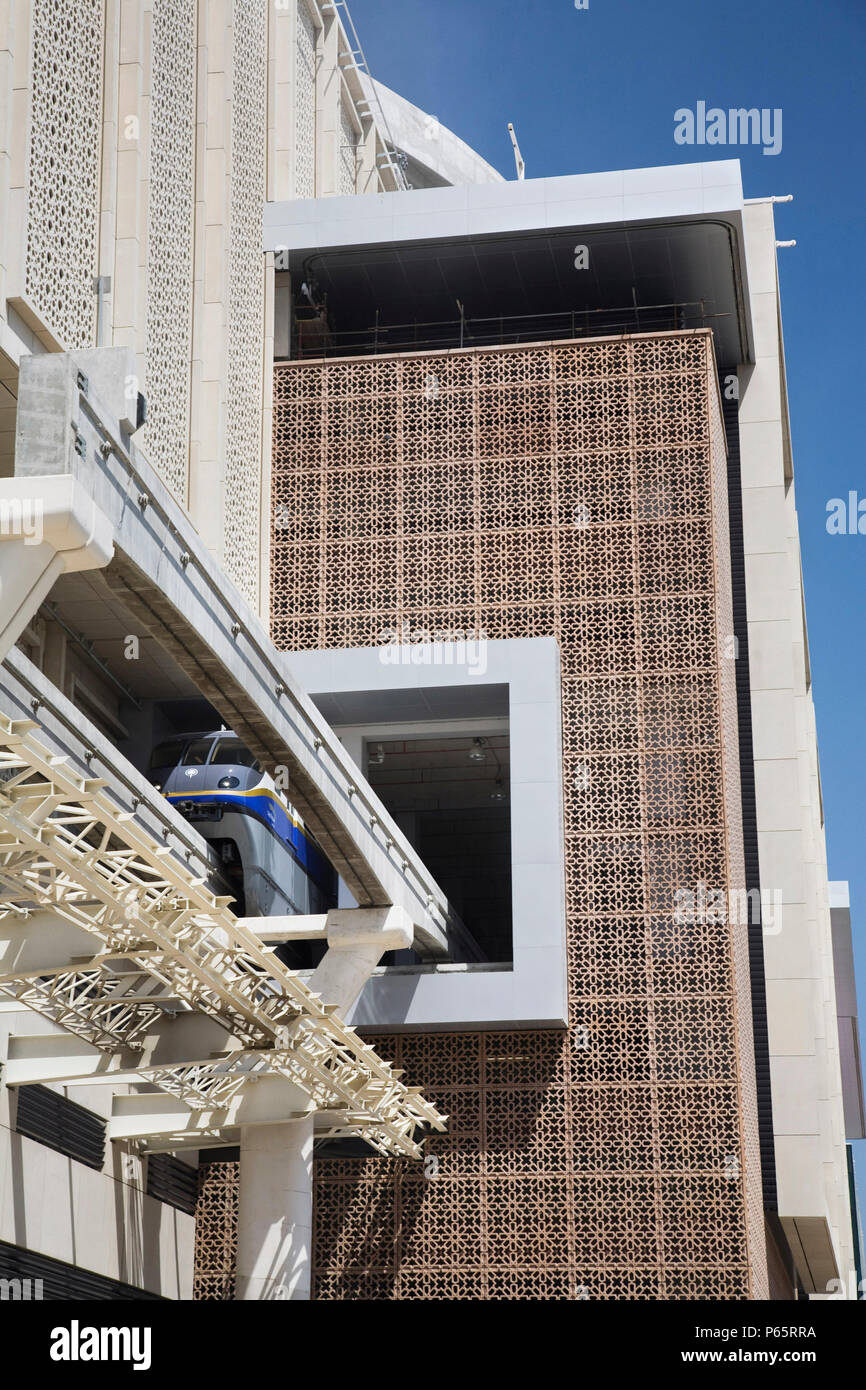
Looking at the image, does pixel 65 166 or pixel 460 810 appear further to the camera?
pixel 460 810

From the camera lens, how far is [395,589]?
19641mm

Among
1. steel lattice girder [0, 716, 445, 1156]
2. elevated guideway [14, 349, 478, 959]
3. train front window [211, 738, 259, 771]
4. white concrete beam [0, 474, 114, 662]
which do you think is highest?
train front window [211, 738, 259, 771]

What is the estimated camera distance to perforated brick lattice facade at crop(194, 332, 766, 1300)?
1719cm

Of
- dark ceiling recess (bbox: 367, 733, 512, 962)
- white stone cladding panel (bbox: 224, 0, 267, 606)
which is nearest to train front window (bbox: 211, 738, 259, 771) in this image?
white stone cladding panel (bbox: 224, 0, 267, 606)

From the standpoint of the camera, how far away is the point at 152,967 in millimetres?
12648

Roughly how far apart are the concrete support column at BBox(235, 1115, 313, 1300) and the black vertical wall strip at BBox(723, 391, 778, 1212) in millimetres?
5886

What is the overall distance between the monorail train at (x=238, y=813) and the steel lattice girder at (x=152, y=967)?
4.53ft

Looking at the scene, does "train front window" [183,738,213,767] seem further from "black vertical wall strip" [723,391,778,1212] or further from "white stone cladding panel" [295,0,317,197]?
"white stone cladding panel" [295,0,317,197]

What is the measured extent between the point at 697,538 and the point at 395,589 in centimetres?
341

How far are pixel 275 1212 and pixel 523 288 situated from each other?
12.1 m

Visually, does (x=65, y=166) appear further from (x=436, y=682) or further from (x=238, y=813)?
(x=436, y=682)

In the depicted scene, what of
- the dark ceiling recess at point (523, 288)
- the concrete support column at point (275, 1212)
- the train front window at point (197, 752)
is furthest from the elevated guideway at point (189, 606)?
the dark ceiling recess at point (523, 288)

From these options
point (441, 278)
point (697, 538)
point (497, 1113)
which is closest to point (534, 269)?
point (441, 278)

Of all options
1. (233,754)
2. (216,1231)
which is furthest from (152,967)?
(216,1231)
